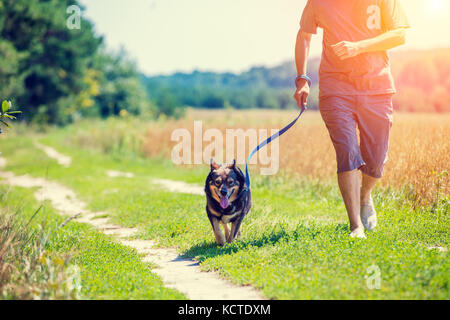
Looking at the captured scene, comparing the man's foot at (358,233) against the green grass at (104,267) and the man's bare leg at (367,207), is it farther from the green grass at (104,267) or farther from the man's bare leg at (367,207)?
the green grass at (104,267)

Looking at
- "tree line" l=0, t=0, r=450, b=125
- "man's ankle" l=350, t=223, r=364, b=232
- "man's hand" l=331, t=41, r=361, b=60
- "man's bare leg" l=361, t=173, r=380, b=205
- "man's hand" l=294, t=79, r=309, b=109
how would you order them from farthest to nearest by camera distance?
"tree line" l=0, t=0, r=450, b=125, "man's bare leg" l=361, t=173, r=380, b=205, "man's hand" l=294, t=79, r=309, b=109, "man's ankle" l=350, t=223, r=364, b=232, "man's hand" l=331, t=41, r=361, b=60

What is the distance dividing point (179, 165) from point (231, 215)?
10.6m

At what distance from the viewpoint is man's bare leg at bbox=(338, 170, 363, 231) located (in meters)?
5.15

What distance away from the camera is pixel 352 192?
5.16 m

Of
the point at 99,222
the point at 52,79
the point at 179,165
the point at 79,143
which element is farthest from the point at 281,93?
the point at 99,222

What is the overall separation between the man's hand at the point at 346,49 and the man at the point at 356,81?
0.18 ft

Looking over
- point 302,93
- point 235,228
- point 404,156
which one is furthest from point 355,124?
point 404,156

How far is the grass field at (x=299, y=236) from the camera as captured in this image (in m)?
3.95

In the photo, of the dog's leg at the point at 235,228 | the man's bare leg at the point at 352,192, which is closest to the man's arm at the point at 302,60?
the man's bare leg at the point at 352,192

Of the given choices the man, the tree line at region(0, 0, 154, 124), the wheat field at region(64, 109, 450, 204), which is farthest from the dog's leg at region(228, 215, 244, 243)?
the tree line at region(0, 0, 154, 124)

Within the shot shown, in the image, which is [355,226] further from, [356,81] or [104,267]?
[104,267]

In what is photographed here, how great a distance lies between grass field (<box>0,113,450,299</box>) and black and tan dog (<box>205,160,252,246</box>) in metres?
0.27

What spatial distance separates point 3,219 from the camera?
5.79m

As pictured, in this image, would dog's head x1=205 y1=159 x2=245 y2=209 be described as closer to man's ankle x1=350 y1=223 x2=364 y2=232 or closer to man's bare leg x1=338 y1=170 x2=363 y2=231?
man's bare leg x1=338 y1=170 x2=363 y2=231
